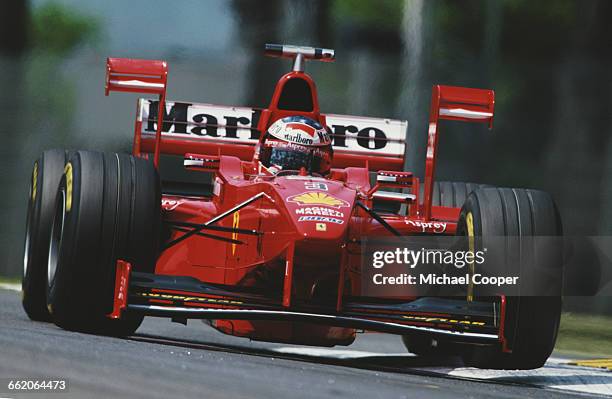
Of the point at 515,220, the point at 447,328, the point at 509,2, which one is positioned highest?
the point at 509,2

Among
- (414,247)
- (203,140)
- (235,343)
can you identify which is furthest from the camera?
(203,140)

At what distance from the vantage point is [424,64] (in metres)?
12.5

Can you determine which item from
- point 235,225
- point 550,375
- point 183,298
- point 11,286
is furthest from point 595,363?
point 11,286

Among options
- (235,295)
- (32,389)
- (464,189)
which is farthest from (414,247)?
(32,389)

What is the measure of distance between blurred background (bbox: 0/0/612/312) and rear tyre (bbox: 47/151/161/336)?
5.46m

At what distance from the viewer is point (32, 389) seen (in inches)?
176

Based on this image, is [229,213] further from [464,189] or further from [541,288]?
[464,189]

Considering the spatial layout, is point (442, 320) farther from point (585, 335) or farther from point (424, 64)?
point (424, 64)

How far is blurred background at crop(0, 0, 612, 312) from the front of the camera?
489 inches

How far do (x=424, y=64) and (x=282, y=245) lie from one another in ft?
18.9

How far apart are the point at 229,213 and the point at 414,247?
1135 millimetres

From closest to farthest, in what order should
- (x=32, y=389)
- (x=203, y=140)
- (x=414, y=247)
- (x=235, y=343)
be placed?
(x=32, y=389)
(x=414, y=247)
(x=235, y=343)
(x=203, y=140)

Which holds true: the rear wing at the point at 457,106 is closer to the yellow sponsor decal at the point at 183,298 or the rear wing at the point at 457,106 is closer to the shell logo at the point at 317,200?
the shell logo at the point at 317,200

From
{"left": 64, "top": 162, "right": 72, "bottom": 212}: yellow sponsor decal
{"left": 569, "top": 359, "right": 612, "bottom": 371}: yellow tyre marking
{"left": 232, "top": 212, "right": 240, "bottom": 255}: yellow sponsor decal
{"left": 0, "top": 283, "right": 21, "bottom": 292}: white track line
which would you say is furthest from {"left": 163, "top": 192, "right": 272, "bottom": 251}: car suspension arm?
{"left": 0, "top": 283, "right": 21, "bottom": 292}: white track line
